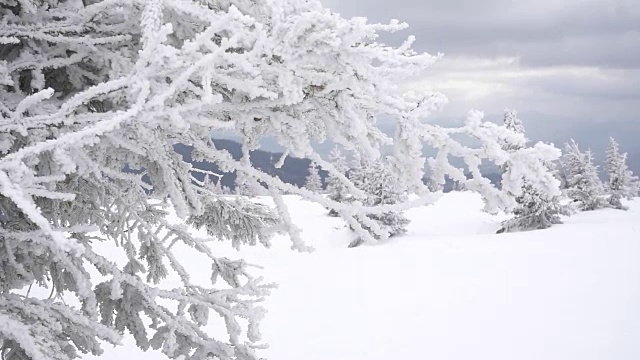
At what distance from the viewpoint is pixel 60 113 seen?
216cm

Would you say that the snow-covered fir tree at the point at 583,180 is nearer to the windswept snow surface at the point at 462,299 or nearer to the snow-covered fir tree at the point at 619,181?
the snow-covered fir tree at the point at 619,181

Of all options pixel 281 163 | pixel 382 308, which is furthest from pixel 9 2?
pixel 382 308

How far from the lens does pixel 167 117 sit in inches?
85.7

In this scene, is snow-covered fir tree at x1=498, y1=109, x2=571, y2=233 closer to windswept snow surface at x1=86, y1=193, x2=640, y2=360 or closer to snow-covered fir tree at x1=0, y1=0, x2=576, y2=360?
windswept snow surface at x1=86, y1=193, x2=640, y2=360

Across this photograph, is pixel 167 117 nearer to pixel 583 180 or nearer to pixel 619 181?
pixel 583 180

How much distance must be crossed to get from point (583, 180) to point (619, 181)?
3.26m

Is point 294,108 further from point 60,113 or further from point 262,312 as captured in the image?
point 262,312

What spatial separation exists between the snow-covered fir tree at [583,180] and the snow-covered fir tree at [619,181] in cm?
94

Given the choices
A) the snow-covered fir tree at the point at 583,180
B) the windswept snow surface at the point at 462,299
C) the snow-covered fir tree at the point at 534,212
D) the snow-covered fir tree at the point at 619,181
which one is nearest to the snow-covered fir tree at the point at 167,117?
the windswept snow surface at the point at 462,299

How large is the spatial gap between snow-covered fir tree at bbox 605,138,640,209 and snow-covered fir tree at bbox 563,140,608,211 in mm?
938

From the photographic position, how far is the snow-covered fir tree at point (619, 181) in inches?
1432

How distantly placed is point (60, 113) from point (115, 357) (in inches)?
444

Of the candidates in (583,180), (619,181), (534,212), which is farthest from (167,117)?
(619,181)

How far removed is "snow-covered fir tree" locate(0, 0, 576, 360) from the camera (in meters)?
2.02
